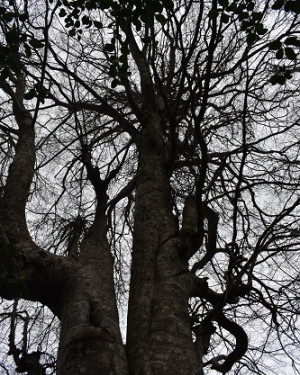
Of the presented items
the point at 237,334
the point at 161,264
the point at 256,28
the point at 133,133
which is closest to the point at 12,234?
the point at 161,264

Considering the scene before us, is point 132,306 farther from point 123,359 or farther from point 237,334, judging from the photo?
point 237,334

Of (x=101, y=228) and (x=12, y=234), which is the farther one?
(x=101, y=228)

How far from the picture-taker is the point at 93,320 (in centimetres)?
155

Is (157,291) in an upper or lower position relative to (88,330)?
upper

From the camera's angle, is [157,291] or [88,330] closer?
[88,330]

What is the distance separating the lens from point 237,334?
1920mm

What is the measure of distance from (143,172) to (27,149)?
86cm

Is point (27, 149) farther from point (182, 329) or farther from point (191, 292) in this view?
point (182, 329)

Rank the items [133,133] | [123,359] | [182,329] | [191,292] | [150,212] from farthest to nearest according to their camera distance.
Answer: [133,133]
[150,212]
[191,292]
[182,329]
[123,359]

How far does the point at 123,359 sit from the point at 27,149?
1783 mm

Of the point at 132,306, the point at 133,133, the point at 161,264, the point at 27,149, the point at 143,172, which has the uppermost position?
the point at 133,133

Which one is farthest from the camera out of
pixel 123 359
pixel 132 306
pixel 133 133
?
pixel 133 133

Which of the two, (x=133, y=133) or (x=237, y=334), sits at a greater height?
(x=133, y=133)

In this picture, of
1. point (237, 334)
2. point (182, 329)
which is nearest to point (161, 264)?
point (182, 329)
